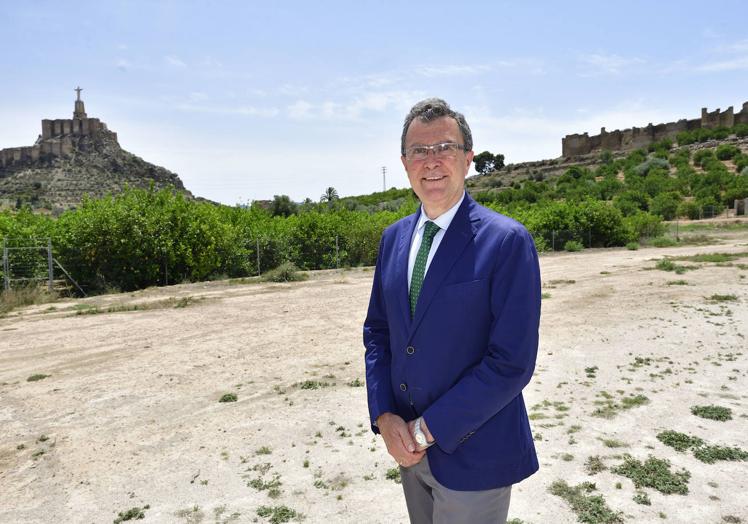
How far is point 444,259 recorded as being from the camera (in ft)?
6.35

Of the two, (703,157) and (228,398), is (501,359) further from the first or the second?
(703,157)

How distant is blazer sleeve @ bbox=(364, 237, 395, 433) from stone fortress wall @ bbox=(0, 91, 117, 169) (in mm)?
107419

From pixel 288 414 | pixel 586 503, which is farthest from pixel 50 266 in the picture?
pixel 586 503

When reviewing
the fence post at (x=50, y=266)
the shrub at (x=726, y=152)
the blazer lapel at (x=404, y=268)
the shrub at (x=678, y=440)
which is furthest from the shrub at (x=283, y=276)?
the shrub at (x=726, y=152)

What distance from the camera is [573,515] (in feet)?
11.6

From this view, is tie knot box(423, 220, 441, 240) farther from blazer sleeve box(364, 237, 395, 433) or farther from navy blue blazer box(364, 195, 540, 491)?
blazer sleeve box(364, 237, 395, 433)

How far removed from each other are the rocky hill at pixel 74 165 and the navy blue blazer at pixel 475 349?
3303 inches

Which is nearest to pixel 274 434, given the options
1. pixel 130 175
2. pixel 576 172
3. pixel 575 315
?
pixel 575 315

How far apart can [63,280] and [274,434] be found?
1471 centimetres

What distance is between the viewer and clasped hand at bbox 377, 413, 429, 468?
1923 millimetres

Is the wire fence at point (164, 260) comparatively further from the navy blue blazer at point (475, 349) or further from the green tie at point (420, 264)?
the navy blue blazer at point (475, 349)

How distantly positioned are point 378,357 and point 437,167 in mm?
860

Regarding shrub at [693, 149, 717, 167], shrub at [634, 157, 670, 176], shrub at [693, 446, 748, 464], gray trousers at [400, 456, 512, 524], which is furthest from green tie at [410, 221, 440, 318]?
shrub at [693, 149, 717, 167]

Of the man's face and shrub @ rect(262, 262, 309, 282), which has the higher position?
the man's face
